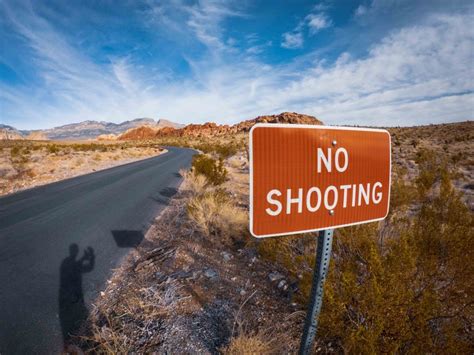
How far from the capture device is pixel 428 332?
191 centimetres

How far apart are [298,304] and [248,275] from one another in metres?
0.96

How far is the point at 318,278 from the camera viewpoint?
4.88 ft

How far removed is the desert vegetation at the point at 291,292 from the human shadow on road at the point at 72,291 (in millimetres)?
189

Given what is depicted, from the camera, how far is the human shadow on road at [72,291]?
286 cm

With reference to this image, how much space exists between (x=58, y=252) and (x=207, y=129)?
116668 millimetres

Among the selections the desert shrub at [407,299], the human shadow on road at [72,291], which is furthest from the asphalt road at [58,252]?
the desert shrub at [407,299]

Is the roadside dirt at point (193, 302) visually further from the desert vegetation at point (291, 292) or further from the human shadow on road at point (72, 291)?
the human shadow on road at point (72, 291)

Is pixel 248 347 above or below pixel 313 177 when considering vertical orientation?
below

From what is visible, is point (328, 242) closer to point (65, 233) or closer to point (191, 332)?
point (191, 332)

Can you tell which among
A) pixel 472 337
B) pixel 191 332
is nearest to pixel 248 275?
pixel 191 332

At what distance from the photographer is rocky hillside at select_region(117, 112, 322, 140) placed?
10869 centimetres

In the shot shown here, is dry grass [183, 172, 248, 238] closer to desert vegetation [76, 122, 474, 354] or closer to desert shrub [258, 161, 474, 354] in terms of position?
desert vegetation [76, 122, 474, 354]

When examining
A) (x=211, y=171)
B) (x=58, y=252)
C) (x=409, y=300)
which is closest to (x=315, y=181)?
(x=409, y=300)

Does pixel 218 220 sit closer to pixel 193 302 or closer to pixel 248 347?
pixel 193 302
